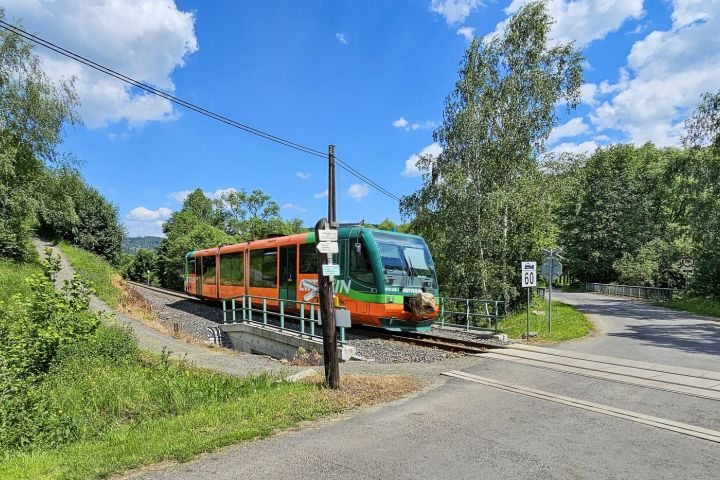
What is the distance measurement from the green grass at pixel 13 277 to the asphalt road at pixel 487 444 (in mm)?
14212

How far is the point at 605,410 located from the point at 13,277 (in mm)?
24311

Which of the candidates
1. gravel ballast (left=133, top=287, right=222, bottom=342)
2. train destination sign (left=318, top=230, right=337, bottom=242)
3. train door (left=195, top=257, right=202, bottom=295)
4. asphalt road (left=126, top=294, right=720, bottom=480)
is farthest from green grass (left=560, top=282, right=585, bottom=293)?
train destination sign (left=318, top=230, right=337, bottom=242)

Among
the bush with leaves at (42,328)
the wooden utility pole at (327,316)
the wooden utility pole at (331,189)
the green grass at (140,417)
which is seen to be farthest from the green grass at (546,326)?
the bush with leaves at (42,328)

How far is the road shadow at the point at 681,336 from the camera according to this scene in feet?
42.0

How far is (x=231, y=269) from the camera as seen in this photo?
2211 centimetres

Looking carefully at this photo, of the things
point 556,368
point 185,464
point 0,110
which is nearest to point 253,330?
point 556,368

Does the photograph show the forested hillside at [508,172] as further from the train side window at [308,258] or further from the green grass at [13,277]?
the green grass at [13,277]

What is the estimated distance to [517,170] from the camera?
22.0 metres

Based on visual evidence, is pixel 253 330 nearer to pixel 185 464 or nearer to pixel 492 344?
pixel 492 344

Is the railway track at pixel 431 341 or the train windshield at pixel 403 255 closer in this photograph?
the railway track at pixel 431 341

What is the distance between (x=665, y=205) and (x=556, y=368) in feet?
167

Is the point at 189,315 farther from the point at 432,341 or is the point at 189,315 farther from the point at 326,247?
the point at 326,247

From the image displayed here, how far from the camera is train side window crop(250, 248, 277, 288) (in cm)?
1792

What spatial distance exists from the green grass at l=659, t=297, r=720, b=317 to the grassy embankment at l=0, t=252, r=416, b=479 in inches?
900
